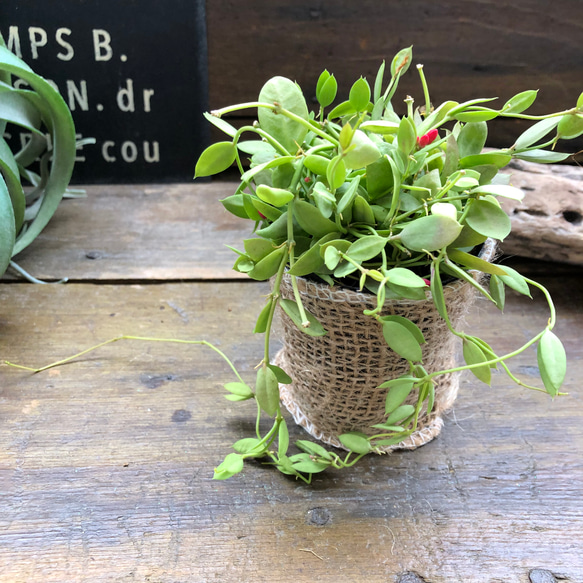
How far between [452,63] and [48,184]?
0.64 m

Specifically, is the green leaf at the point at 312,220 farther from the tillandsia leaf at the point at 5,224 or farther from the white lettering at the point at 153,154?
the white lettering at the point at 153,154

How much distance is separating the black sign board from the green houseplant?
0.50m

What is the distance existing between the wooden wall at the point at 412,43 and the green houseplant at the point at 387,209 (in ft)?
1.66

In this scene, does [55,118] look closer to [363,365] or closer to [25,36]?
[25,36]

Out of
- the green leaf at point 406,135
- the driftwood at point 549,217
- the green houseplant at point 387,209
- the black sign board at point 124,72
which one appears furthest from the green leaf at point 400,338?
the black sign board at point 124,72

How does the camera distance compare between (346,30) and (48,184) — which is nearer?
(48,184)

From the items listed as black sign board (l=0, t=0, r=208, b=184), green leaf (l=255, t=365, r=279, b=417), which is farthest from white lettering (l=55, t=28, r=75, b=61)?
green leaf (l=255, t=365, r=279, b=417)

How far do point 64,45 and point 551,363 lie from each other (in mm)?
791

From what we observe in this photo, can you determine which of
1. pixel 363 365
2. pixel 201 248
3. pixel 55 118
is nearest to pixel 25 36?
pixel 55 118

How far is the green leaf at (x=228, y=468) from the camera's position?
400 mm

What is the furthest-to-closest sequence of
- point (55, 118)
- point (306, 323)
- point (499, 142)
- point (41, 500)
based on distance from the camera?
point (499, 142) → point (55, 118) → point (41, 500) → point (306, 323)

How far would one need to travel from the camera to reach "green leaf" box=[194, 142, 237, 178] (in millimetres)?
332

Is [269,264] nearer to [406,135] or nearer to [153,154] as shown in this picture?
[406,135]

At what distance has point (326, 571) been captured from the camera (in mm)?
378
